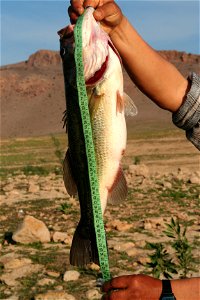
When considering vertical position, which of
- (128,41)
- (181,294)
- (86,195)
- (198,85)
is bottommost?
(181,294)

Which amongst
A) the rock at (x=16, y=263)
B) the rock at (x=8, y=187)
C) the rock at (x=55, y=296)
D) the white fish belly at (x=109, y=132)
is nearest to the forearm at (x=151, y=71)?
the white fish belly at (x=109, y=132)

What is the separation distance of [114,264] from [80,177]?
4.81m

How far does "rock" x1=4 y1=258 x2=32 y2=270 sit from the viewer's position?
264 inches

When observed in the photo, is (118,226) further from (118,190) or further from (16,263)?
(118,190)

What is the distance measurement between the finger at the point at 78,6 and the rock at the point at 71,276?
14.2 feet

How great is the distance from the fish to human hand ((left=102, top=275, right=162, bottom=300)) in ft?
0.62

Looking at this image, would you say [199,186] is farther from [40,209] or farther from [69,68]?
[69,68]

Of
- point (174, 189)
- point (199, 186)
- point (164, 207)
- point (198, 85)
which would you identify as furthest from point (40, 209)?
point (198, 85)

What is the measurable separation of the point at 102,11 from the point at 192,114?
713 mm

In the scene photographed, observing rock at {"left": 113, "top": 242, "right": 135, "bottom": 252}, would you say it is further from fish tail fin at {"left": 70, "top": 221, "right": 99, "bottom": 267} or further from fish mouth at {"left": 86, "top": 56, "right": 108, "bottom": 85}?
fish mouth at {"left": 86, "top": 56, "right": 108, "bottom": 85}

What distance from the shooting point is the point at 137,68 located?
2.63 meters

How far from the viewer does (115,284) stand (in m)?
2.21

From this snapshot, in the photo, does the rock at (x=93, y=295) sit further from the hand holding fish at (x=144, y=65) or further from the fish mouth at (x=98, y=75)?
the fish mouth at (x=98, y=75)

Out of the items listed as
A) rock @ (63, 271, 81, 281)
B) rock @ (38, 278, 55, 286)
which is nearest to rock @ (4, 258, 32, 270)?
rock @ (38, 278, 55, 286)
